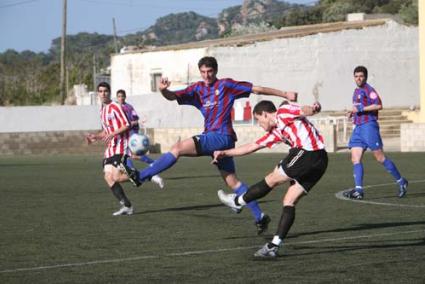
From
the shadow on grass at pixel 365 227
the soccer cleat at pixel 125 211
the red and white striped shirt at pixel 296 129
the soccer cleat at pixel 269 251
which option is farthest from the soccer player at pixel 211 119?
the soccer cleat at pixel 125 211

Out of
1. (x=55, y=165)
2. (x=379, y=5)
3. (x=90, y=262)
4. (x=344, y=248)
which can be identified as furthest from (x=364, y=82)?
(x=379, y=5)

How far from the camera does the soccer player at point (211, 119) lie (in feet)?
40.1

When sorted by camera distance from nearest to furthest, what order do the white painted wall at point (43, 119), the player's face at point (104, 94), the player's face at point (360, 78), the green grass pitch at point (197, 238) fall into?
the green grass pitch at point (197, 238) < the player's face at point (104, 94) < the player's face at point (360, 78) < the white painted wall at point (43, 119)

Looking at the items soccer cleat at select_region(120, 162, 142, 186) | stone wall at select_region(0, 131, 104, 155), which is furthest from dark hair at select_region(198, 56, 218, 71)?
stone wall at select_region(0, 131, 104, 155)

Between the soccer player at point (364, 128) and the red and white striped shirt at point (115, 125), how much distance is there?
12.7 ft

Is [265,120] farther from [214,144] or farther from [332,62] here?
[332,62]

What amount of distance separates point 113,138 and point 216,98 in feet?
10.2

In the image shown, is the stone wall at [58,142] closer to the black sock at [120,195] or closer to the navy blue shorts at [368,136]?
the navy blue shorts at [368,136]

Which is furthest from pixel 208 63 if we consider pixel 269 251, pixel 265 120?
pixel 269 251

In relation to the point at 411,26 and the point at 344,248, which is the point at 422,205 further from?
the point at 411,26

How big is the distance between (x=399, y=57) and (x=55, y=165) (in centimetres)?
2426

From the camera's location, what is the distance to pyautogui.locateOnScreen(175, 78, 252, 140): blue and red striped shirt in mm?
12477

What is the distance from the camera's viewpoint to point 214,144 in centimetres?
1230

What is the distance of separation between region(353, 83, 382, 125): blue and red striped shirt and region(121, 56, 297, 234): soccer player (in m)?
4.77
